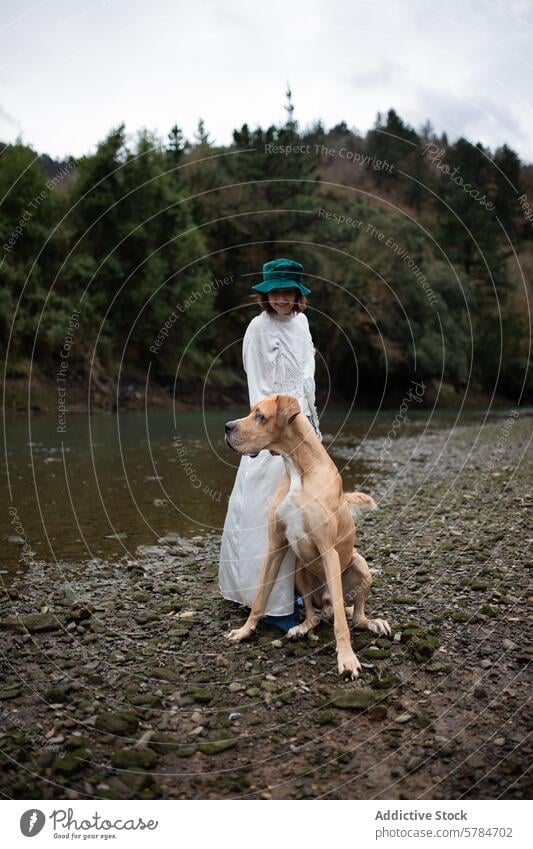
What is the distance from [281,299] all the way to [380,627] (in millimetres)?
3244

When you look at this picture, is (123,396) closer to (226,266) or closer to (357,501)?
(226,266)

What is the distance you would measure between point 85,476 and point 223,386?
29738mm

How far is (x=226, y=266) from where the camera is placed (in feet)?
159

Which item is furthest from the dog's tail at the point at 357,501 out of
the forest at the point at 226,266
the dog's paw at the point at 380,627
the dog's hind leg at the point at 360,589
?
the forest at the point at 226,266

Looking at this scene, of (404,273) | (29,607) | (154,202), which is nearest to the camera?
(29,607)

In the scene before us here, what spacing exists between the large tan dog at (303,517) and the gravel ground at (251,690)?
0.75 ft

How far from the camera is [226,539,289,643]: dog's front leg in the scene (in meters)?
6.12

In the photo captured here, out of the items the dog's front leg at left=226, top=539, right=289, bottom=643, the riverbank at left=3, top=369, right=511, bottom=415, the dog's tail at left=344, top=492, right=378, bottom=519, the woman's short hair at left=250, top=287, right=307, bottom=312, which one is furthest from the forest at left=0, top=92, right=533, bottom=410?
the dog's front leg at left=226, top=539, right=289, bottom=643

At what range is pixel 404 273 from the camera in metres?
51.0

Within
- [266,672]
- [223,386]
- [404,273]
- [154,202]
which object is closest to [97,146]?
[154,202]

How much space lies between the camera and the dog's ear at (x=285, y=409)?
582 centimetres

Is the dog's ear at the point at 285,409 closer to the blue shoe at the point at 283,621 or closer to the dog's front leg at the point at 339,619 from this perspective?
the dog's front leg at the point at 339,619

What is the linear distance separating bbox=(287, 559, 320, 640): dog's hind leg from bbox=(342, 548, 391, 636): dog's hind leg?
0.36 metres

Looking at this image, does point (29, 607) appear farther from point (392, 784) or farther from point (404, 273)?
point (404, 273)
